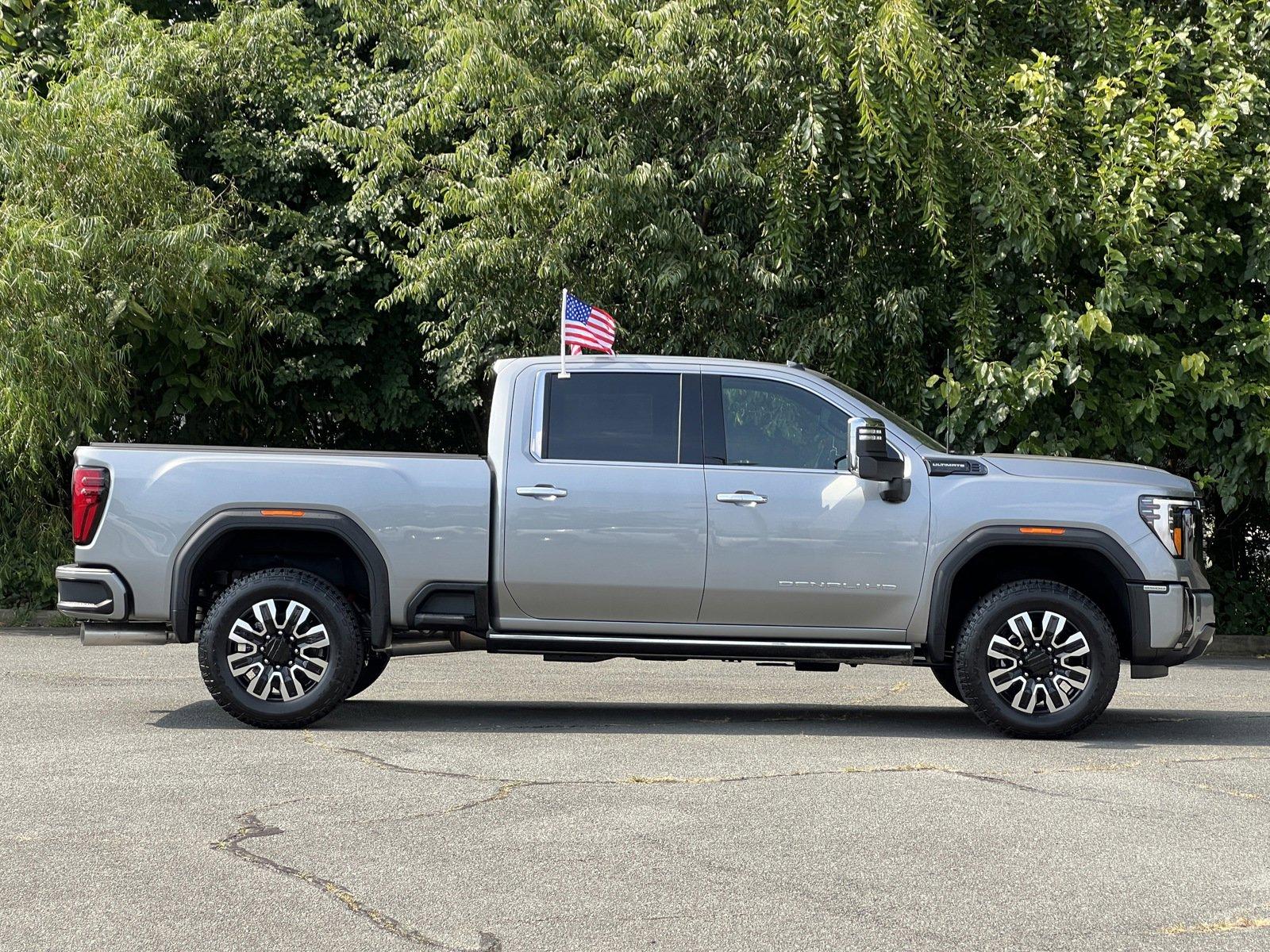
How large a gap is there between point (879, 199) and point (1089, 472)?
639cm

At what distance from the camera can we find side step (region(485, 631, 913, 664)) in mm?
8695

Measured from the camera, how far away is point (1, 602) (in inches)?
678

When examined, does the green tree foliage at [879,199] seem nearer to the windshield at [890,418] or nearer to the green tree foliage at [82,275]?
the green tree foliage at [82,275]

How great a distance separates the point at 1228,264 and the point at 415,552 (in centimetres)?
973

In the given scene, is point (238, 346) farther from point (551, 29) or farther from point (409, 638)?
point (409, 638)

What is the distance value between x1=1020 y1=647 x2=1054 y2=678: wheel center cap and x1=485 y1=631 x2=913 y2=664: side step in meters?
0.65

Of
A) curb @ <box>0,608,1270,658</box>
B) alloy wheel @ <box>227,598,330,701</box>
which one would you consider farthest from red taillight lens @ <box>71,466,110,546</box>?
Result: curb @ <box>0,608,1270,658</box>

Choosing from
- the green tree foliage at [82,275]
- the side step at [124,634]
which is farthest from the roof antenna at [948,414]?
the green tree foliage at [82,275]

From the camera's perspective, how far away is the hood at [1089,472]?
885 cm

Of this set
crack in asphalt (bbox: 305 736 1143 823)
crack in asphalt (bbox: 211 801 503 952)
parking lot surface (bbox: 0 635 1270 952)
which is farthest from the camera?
crack in asphalt (bbox: 305 736 1143 823)

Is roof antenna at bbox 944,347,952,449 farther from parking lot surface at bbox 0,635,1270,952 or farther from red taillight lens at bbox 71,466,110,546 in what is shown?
red taillight lens at bbox 71,466,110,546

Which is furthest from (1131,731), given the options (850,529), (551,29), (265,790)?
(551,29)

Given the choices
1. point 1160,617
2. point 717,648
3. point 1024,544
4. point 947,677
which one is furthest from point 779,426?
point 1160,617

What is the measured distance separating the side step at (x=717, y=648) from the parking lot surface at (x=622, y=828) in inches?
19.3
